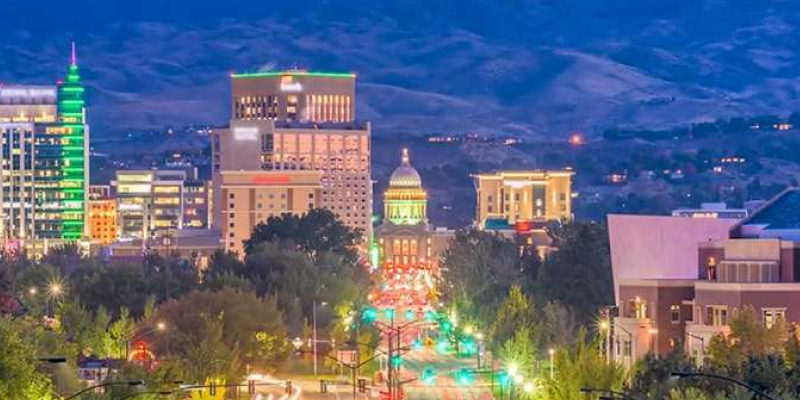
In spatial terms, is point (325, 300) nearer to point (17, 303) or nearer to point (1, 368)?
point (17, 303)

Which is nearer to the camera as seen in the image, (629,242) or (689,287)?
(689,287)

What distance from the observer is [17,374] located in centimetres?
8600

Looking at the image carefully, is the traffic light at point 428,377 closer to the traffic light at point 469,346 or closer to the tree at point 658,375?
the traffic light at point 469,346

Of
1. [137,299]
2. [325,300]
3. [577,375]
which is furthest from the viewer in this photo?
[325,300]

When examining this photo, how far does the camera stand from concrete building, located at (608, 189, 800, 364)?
12156 cm

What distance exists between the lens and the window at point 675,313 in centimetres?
12702

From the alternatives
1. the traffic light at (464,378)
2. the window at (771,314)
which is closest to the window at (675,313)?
the window at (771,314)

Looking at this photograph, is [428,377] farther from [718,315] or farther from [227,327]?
[718,315]

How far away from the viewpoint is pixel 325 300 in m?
189

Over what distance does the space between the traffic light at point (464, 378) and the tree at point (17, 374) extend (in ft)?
182

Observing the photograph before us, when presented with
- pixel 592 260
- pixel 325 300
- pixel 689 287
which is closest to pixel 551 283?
pixel 592 260

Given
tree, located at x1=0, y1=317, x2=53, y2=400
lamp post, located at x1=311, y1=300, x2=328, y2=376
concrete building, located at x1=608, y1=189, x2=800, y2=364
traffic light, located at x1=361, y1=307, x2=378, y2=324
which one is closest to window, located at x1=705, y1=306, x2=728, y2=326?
concrete building, located at x1=608, y1=189, x2=800, y2=364

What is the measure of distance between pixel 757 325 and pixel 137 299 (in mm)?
62097

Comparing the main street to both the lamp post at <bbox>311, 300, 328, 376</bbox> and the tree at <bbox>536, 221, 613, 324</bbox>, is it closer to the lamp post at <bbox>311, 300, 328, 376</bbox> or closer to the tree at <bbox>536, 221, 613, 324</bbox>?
the lamp post at <bbox>311, 300, 328, 376</bbox>
